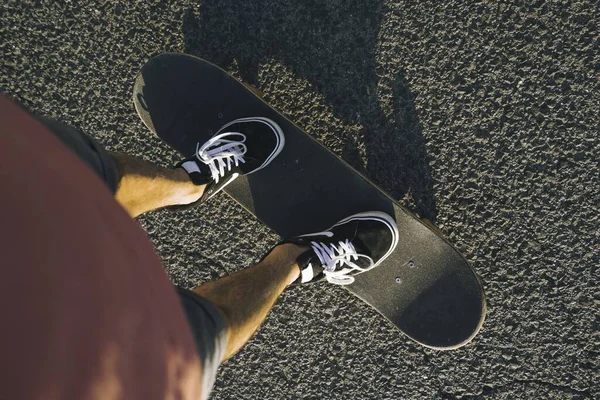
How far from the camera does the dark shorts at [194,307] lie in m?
1.32

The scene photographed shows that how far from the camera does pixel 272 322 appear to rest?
2184mm

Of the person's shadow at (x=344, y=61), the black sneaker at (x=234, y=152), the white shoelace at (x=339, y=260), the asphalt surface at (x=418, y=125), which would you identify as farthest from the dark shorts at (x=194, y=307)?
the person's shadow at (x=344, y=61)

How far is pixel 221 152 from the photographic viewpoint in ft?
6.36

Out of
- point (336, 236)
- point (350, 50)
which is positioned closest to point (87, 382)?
point (336, 236)

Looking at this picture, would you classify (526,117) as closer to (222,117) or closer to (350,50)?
(350,50)

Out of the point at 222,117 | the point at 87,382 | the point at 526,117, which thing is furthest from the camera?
the point at 222,117

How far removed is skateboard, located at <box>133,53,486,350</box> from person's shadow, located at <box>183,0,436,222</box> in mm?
95

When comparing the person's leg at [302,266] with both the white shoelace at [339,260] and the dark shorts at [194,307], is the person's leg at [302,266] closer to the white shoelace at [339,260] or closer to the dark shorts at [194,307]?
the white shoelace at [339,260]

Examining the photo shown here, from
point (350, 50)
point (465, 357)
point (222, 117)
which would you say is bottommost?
point (465, 357)

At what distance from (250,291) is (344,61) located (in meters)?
1.00

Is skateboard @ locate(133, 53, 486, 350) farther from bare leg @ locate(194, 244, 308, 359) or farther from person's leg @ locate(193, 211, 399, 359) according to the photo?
bare leg @ locate(194, 244, 308, 359)

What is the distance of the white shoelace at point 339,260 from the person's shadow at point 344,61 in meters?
0.30

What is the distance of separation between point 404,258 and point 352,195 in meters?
0.34

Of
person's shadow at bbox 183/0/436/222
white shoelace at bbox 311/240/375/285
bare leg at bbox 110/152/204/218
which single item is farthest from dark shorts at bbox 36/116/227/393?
person's shadow at bbox 183/0/436/222
